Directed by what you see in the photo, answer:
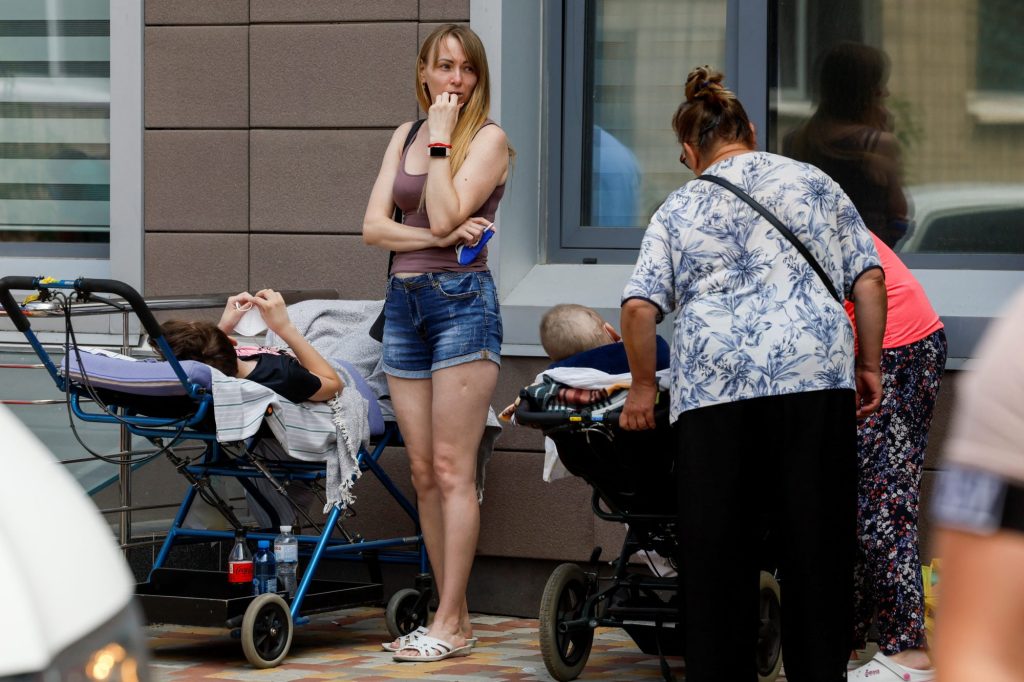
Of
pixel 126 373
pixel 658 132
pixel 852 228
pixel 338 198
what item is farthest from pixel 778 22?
pixel 126 373

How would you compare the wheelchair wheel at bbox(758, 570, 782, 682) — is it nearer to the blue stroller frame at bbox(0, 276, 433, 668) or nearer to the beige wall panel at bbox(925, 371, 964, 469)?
the beige wall panel at bbox(925, 371, 964, 469)

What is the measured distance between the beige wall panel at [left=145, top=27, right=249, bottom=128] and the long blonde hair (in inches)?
79.5

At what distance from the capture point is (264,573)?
5809mm

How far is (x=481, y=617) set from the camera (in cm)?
693

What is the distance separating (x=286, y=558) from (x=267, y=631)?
33 centimetres

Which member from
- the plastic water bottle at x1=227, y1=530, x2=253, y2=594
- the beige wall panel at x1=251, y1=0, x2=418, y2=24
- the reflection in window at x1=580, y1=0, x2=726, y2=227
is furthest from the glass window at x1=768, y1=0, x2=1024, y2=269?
the plastic water bottle at x1=227, y1=530, x2=253, y2=594

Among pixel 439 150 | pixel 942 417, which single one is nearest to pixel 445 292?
pixel 439 150

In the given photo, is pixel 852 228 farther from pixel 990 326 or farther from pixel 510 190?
pixel 510 190

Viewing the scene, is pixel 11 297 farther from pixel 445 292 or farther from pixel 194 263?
pixel 194 263

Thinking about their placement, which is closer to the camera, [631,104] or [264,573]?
[264,573]

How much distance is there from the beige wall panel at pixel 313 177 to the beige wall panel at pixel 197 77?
21 centimetres

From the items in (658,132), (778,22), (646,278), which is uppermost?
(778,22)

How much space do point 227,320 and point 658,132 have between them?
2.44m

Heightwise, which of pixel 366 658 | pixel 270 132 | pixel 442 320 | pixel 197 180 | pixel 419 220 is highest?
pixel 270 132
